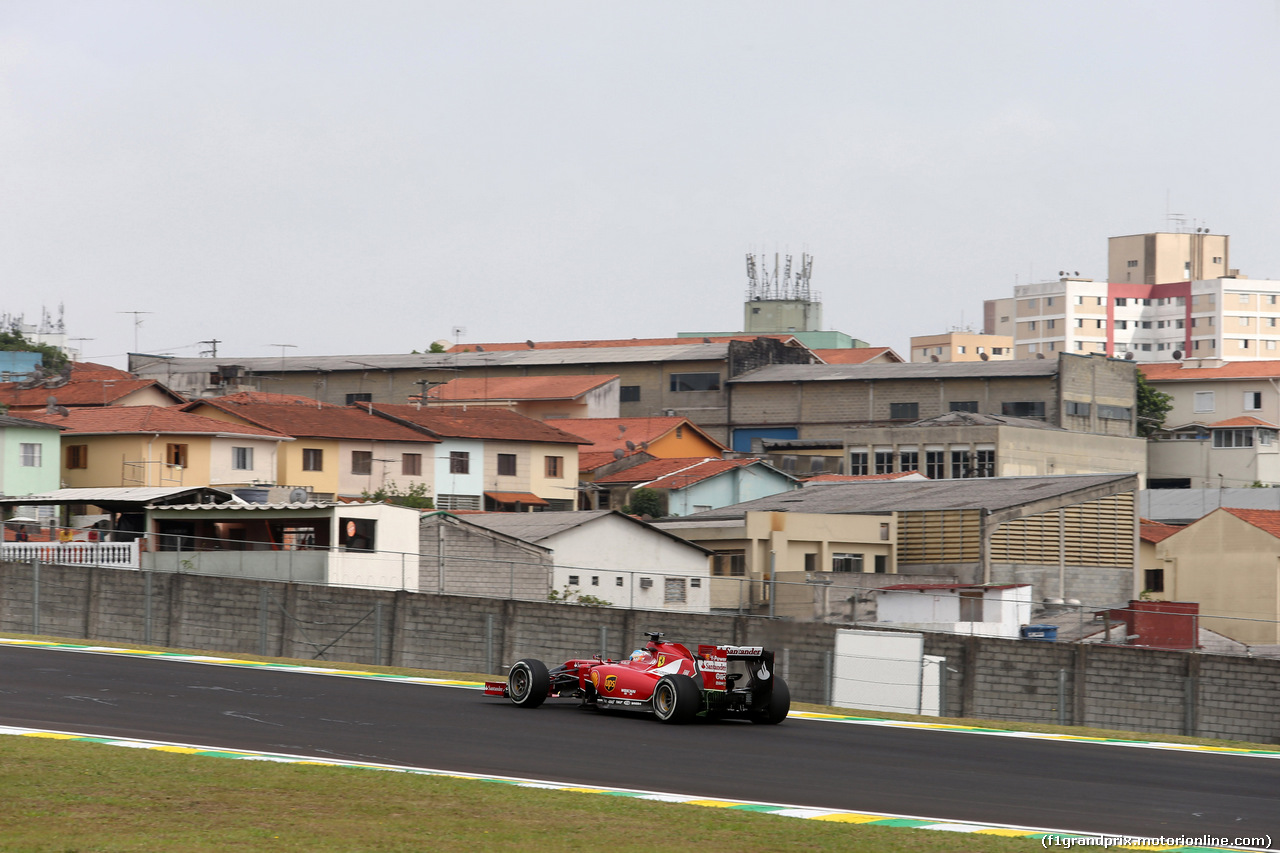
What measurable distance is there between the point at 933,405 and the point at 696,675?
265 feet

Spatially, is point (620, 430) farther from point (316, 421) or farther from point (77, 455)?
point (77, 455)

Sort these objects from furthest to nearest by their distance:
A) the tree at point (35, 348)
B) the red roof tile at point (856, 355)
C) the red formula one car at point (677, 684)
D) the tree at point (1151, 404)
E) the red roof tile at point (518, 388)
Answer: the red roof tile at point (856, 355)
the tree at point (1151, 404)
the tree at point (35, 348)
the red roof tile at point (518, 388)
the red formula one car at point (677, 684)

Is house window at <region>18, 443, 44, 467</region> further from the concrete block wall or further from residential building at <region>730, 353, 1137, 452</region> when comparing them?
residential building at <region>730, 353, 1137, 452</region>

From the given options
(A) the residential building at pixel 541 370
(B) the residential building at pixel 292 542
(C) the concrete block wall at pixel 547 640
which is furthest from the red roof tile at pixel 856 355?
(C) the concrete block wall at pixel 547 640

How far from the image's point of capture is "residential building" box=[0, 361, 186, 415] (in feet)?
258

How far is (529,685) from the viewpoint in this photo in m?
23.7

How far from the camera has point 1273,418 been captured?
413 feet

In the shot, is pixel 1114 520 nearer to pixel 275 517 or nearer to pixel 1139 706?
pixel 1139 706

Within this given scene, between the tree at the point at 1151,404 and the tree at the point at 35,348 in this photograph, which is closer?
the tree at the point at 35,348

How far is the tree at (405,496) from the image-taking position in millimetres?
73438

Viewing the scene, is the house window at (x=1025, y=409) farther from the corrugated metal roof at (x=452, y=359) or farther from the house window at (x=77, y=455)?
the house window at (x=77, y=455)

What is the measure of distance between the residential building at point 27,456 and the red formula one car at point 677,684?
43.5 metres

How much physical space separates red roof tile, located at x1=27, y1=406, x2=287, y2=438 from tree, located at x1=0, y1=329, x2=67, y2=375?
46.5 metres

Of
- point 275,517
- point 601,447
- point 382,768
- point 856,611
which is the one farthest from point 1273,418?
point 382,768
